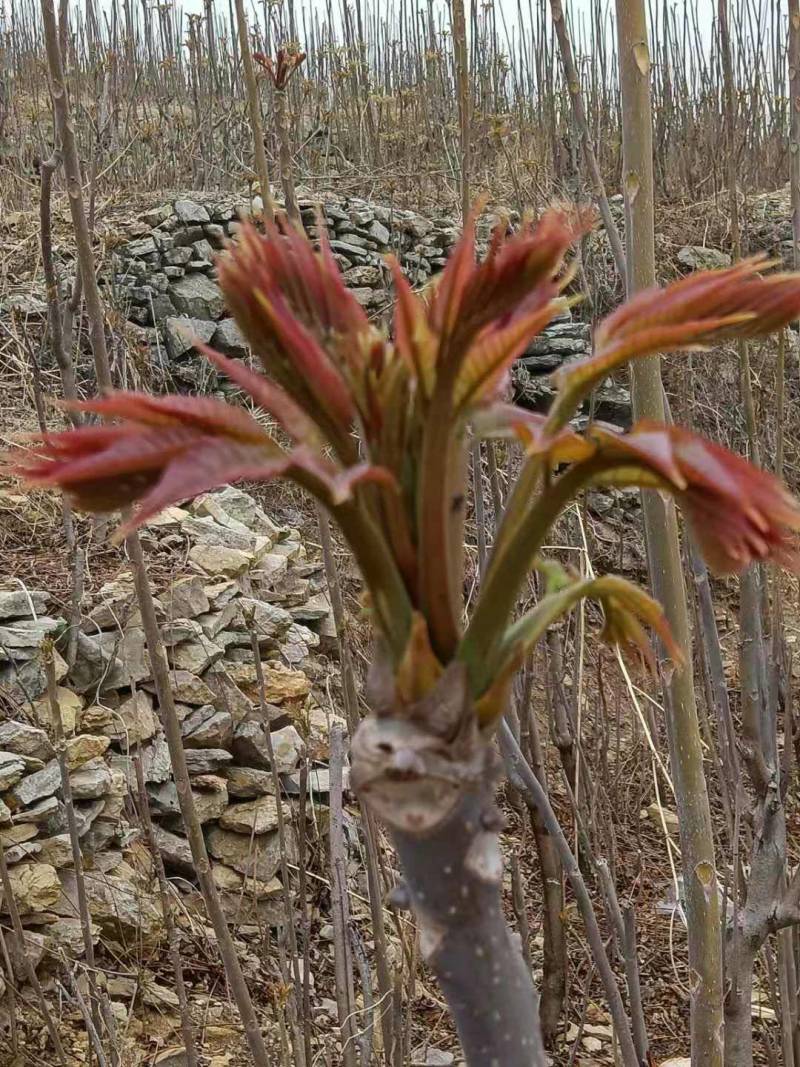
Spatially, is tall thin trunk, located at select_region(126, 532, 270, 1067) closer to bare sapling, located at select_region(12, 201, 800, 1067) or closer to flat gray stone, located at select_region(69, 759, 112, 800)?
bare sapling, located at select_region(12, 201, 800, 1067)

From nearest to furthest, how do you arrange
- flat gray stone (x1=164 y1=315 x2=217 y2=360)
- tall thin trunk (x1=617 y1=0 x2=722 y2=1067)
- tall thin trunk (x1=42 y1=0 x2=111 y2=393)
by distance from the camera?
tall thin trunk (x1=617 y1=0 x2=722 y2=1067)
tall thin trunk (x1=42 y1=0 x2=111 y2=393)
flat gray stone (x1=164 y1=315 x2=217 y2=360)

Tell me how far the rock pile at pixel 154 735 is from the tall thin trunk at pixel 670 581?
1916 mm

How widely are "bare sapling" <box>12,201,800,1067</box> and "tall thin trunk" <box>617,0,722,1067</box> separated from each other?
61 centimetres

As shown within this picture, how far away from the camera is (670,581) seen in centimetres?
100

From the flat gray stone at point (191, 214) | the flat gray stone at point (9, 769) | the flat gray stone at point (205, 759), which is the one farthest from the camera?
the flat gray stone at point (191, 214)

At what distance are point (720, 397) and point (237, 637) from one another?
313 centimetres

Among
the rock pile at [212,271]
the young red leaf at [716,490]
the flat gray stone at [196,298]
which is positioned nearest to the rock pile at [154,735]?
the rock pile at [212,271]

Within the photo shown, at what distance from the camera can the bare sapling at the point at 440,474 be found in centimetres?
37

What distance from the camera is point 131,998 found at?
118 inches

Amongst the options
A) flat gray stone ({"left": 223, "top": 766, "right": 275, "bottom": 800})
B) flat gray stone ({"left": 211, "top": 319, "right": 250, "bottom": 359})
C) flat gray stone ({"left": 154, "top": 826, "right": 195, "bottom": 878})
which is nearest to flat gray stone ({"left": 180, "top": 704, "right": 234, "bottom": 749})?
flat gray stone ({"left": 223, "top": 766, "right": 275, "bottom": 800})

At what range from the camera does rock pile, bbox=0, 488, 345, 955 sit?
306 cm

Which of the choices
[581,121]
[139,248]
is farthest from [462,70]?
[139,248]

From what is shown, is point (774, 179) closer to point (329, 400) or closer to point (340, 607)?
point (340, 607)

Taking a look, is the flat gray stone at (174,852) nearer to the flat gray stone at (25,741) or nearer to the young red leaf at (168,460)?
the flat gray stone at (25,741)
